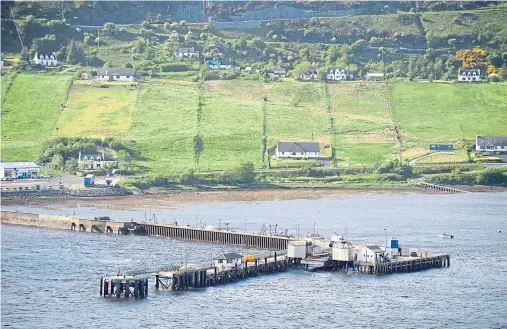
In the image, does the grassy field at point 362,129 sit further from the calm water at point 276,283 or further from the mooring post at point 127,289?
the mooring post at point 127,289

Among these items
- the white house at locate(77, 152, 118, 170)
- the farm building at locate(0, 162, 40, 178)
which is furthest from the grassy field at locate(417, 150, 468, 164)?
the farm building at locate(0, 162, 40, 178)

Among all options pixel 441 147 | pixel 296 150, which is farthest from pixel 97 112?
pixel 441 147

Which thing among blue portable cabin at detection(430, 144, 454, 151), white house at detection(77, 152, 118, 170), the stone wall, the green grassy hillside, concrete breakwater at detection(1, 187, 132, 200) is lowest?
the stone wall

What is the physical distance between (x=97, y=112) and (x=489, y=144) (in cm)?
4963

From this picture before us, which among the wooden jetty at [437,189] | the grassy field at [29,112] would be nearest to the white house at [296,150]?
the wooden jetty at [437,189]

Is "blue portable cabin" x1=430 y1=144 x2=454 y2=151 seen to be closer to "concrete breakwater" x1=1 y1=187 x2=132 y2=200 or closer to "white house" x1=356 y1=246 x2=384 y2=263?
"concrete breakwater" x1=1 y1=187 x2=132 y2=200

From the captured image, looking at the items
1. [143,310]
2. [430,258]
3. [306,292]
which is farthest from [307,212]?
[143,310]

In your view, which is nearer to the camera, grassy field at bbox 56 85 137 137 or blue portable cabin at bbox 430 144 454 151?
blue portable cabin at bbox 430 144 454 151

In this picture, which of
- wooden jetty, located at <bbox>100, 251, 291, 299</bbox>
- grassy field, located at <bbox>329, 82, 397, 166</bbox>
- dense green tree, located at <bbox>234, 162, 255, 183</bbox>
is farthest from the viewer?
grassy field, located at <bbox>329, 82, 397, 166</bbox>

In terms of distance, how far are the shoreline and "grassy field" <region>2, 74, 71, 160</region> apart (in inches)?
739

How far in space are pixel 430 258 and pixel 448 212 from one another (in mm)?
30980

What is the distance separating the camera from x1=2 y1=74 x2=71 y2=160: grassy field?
177 meters

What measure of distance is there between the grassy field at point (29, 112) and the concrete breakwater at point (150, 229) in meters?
30.9

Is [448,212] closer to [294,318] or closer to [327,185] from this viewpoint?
[327,185]
